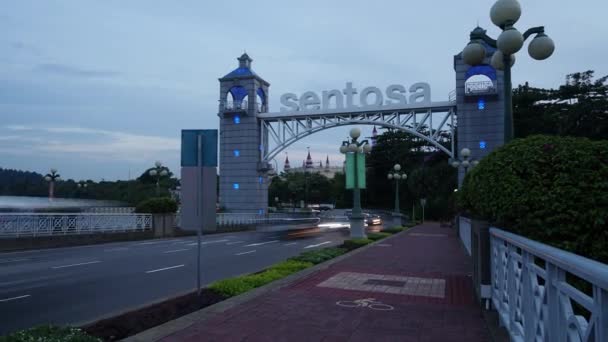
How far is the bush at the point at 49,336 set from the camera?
4.51m

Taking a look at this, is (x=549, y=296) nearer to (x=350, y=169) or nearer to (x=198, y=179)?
(x=198, y=179)

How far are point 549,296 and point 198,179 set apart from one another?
591cm

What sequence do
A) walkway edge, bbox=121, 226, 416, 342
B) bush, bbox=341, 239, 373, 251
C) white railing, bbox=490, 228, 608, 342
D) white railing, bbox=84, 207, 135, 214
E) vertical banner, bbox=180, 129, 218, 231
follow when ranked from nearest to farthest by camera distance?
white railing, bbox=490, 228, 608, 342 → walkway edge, bbox=121, 226, 416, 342 → vertical banner, bbox=180, 129, 218, 231 → bush, bbox=341, 239, 373, 251 → white railing, bbox=84, 207, 135, 214

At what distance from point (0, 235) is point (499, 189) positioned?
67.4 feet

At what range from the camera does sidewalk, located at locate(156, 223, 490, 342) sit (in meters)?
5.79

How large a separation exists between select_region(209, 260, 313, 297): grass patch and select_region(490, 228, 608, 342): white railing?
4.38 m

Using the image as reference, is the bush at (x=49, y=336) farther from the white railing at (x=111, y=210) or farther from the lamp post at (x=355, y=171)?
the white railing at (x=111, y=210)

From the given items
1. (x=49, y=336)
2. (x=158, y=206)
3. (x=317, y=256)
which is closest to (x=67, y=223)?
(x=158, y=206)

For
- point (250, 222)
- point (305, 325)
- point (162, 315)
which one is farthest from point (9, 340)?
point (250, 222)

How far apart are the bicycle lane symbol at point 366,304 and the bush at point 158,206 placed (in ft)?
74.0

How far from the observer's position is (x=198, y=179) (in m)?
8.02

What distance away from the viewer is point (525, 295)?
13.8 ft

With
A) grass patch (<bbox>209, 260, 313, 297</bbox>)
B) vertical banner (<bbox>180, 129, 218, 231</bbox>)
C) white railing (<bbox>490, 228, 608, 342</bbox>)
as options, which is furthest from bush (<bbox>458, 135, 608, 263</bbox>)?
grass patch (<bbox>209, 260, 313, 297</bbox>)

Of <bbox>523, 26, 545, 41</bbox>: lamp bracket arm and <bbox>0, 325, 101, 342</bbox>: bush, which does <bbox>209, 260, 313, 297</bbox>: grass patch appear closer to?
<bbox>0, 325, 101, 342</bbox>: bush
